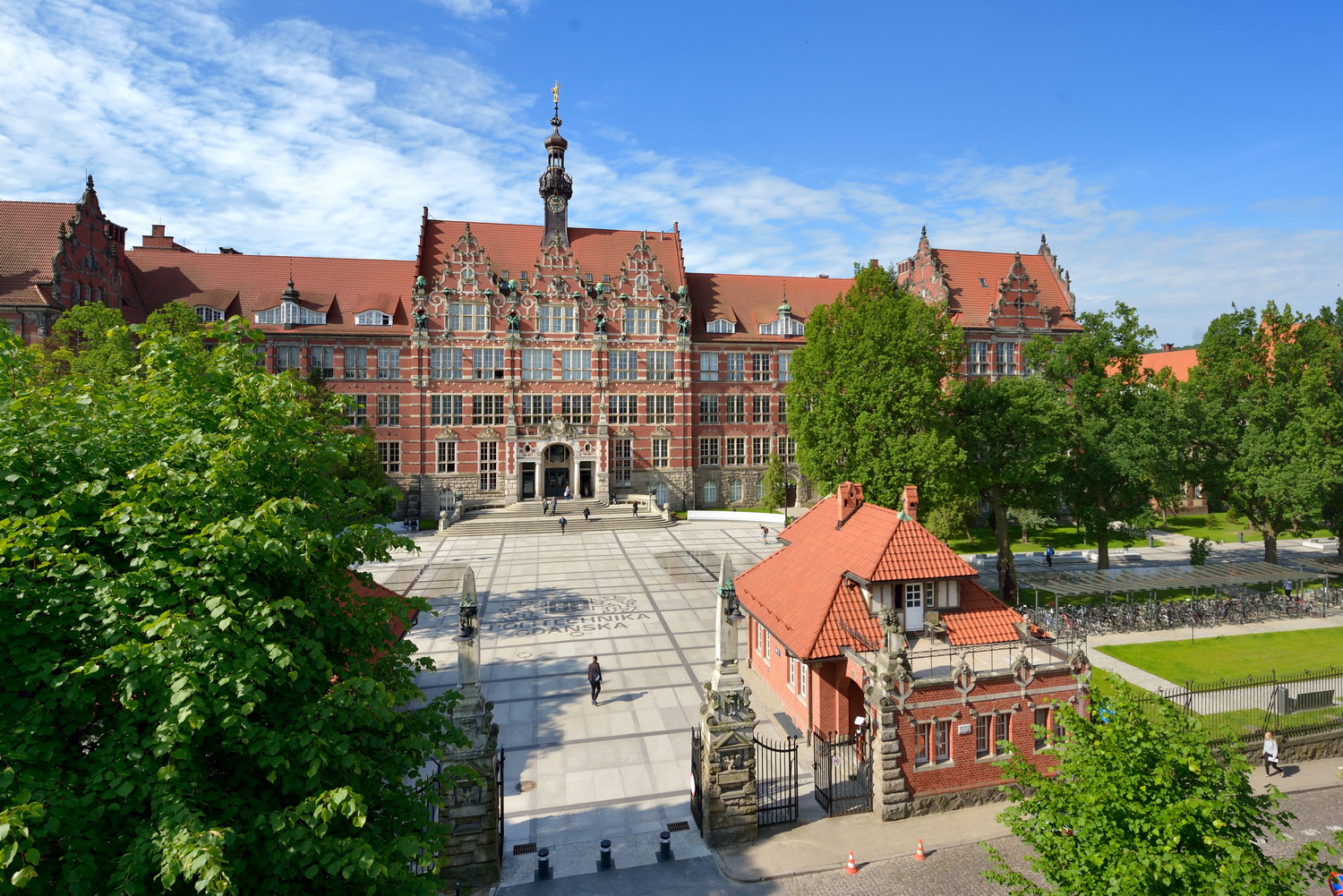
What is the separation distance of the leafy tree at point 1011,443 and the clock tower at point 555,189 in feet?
127

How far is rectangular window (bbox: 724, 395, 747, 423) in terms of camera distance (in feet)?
201

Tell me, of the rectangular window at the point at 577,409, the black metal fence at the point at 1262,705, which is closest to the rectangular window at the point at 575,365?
the rectangular window at the point at 577,409

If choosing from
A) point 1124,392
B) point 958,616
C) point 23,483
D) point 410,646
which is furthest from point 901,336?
point 23,483

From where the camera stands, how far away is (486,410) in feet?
186

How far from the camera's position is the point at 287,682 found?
8.40 meters

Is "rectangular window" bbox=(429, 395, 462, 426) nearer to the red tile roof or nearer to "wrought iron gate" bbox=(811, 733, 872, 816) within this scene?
the red tile roof

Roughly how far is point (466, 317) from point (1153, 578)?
48649 mm

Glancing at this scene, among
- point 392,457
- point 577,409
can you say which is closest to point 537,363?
point 577,409

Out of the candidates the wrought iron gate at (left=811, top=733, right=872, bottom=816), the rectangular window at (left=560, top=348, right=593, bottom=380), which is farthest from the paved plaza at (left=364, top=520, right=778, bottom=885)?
the rectangular window at (left=560, top=348, right=593, bottom=380)

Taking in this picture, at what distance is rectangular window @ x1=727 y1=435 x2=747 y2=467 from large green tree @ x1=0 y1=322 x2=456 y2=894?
52058 millimetres

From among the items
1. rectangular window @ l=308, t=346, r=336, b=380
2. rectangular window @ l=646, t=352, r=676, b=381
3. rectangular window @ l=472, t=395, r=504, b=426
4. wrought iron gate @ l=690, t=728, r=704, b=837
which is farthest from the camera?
rectangular window @ l=646, t=352, r=676, b=381

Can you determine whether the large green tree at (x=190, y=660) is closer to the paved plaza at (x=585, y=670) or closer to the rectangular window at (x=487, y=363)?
the paved plaza at (x=585, y=670)

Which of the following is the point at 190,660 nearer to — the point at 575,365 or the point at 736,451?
the point at 575,365

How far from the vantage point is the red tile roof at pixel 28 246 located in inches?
1661
